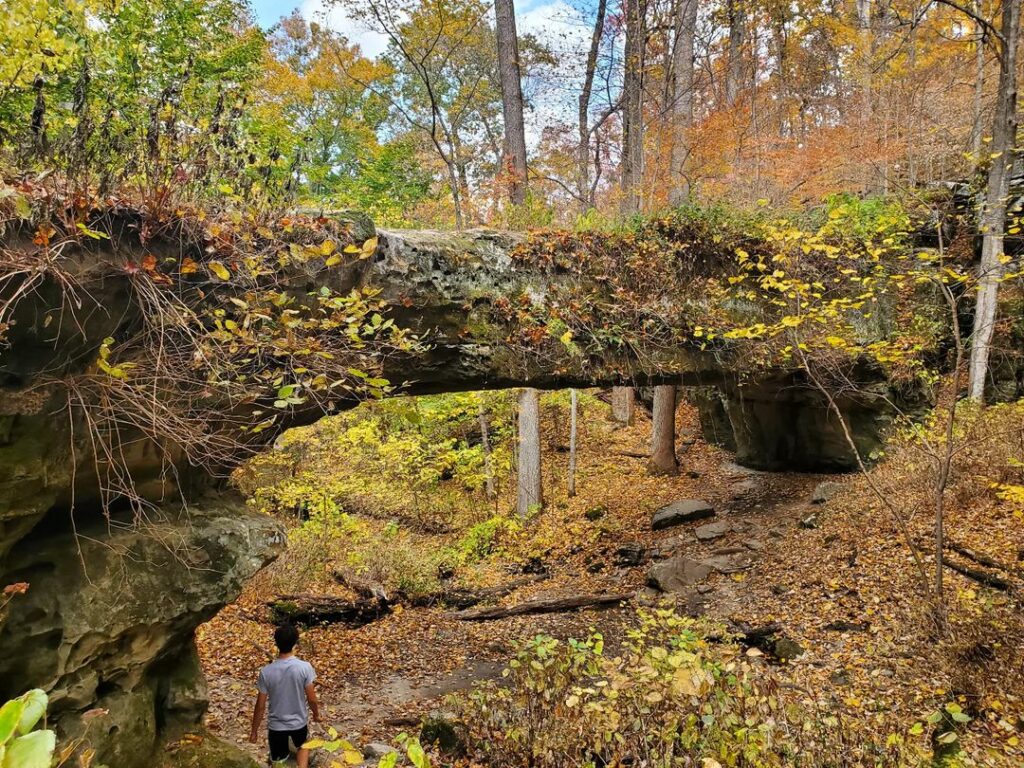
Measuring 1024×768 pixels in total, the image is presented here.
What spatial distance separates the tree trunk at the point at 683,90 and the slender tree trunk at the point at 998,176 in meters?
5.96

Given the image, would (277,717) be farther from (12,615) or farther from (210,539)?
(12,615)

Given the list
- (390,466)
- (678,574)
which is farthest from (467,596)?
(390,466)

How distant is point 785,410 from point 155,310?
13043mm

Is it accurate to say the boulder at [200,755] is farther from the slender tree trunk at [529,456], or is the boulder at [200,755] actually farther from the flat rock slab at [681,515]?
the flat rock slab at [681,515]

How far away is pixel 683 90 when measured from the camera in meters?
13.2

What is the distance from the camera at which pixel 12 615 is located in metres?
3.69

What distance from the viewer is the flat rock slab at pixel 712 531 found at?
35.0 ft

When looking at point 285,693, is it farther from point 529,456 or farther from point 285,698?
point 529,456

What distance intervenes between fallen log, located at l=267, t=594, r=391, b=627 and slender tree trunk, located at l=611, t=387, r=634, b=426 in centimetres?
1062

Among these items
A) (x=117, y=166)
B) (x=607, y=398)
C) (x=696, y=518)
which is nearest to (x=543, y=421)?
(x=607, y=398)

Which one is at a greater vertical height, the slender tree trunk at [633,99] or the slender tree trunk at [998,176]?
the slender tree trunk at [633,99]

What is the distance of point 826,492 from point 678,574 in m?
3.82

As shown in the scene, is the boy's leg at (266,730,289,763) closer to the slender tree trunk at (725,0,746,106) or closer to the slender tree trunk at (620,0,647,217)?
the slender tree trunk at (620,0,647,217)

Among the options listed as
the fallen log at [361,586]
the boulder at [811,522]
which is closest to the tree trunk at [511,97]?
the fallen log at [361,586]
